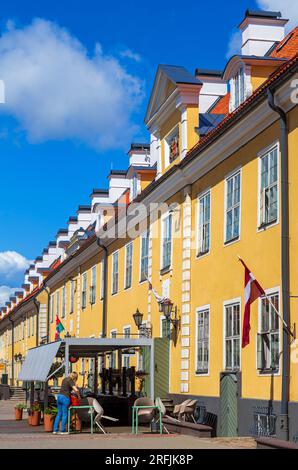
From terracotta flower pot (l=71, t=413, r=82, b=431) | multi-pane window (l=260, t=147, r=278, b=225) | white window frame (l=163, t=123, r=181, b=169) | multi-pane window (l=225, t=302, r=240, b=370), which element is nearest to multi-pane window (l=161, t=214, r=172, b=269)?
white window frame (l=163, t=123, r=181, b=169)

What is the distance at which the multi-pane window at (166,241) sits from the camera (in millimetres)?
26562

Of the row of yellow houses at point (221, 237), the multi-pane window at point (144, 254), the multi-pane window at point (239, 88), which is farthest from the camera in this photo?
the multi-pane window at point (144, 254)

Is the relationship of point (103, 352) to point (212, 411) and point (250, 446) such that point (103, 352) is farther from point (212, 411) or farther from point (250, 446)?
point (250, 446)

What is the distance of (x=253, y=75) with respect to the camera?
21.6 meters

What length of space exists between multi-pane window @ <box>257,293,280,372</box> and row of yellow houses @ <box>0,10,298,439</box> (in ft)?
0.12

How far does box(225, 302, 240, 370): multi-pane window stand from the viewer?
20672 mm

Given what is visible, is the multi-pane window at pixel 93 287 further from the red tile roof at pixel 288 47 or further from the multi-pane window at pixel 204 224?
the red tile roof at pixel 288 47

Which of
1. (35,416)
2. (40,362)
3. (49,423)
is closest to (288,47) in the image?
(40,362)

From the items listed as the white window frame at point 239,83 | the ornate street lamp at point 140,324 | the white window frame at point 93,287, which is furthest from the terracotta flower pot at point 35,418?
the white window frame at point 93,287

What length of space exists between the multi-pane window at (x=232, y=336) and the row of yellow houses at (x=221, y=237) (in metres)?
0.03

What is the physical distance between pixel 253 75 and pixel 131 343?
25.4ft

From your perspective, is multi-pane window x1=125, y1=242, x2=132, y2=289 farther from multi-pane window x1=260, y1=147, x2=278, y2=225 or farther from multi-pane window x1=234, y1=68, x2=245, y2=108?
multi-pane window x1=260, y1=147, x2=278, y2=225

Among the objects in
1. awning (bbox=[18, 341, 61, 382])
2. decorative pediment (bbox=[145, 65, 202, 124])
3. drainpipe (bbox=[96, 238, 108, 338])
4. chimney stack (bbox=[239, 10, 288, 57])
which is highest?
chimney stack (bbox=[239, 10, 288, 57])

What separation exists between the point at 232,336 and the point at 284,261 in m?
3.79
